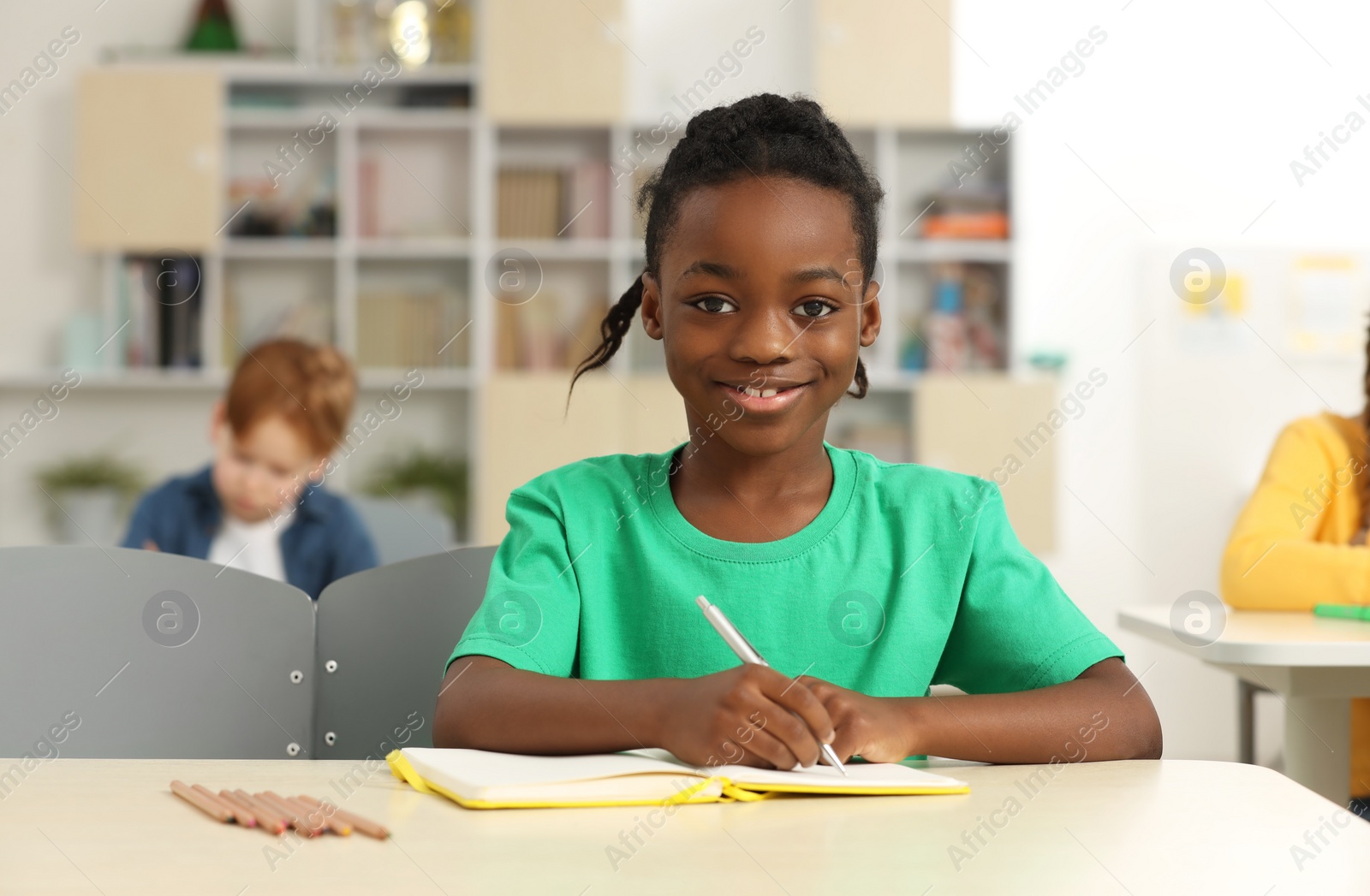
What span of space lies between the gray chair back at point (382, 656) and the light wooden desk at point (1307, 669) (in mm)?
982

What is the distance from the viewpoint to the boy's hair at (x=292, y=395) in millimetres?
2736

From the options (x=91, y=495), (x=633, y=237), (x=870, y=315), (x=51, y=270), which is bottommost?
(x=91, y=495)

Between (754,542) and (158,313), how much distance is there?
3336 mm

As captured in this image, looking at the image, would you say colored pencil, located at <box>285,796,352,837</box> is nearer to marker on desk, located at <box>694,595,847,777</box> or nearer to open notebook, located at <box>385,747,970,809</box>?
open notebook, located at <box>385,747,970,809</box>

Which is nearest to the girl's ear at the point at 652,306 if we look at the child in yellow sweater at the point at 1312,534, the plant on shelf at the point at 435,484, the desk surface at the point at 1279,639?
the desk surface at the point at 1279,639

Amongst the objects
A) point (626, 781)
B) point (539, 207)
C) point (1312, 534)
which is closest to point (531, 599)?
point (626, 781)

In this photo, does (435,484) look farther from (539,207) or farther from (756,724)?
(756,724)

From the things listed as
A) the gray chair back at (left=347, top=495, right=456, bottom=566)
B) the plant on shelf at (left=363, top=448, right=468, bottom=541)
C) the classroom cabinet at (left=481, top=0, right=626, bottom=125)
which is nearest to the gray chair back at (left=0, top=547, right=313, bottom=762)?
the gray chair back at (left=347, top=495, right=456, bottom=566)

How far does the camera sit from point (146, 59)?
409 centimetres

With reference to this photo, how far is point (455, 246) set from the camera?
4.01 metres

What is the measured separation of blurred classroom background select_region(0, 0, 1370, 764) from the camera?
396 centimetres

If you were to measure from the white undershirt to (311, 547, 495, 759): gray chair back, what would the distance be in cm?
121

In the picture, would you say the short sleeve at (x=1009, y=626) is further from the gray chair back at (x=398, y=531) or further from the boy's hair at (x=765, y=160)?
the gray chair back at (x=398, y=531)

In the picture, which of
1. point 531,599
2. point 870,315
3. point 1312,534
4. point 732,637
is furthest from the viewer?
point 1312,534
